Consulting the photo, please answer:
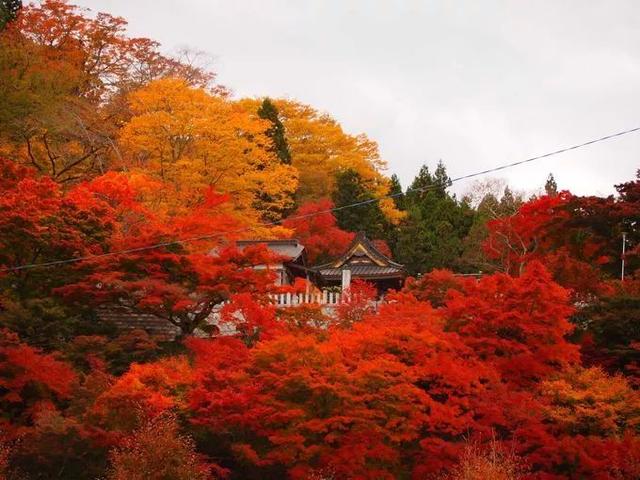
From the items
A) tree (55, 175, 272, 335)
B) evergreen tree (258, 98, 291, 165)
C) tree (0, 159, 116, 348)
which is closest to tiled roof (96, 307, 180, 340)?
tree (55, 175, 272, 335)

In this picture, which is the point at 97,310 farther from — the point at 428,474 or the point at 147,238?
the point at 428,474

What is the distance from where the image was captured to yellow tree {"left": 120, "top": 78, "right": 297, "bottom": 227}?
2756 cm

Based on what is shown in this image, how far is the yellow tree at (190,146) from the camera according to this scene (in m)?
27.6

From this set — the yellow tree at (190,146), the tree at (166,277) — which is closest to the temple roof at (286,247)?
the yellow tree at (190,146)

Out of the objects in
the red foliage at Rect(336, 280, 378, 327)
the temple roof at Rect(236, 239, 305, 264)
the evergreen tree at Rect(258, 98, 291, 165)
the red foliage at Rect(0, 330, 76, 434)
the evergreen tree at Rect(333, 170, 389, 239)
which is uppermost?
the evergreen tree at Rect(258, 98, 291, 165)

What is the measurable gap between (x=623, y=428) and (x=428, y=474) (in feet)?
12.7

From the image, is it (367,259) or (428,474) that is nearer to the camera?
(428,474)

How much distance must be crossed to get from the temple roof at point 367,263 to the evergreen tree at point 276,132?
1025cm

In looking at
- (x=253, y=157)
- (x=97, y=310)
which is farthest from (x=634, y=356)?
(x=253, y=157)

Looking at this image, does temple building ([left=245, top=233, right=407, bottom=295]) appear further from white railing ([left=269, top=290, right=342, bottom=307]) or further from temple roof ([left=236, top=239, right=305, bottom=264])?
white railing ([left=269, top=290, right=342, bottom=307])

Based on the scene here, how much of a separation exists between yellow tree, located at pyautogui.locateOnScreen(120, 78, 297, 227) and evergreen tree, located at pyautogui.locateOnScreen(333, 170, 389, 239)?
9.91 meters

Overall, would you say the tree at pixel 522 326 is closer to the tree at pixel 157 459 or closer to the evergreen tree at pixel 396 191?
the tree at pixel 157 459

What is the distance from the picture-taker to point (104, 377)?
55.2 feet

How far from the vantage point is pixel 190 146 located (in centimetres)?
2862
